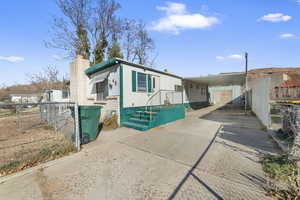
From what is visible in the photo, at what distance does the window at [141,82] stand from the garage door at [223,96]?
20175 millimetres

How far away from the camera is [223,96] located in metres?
23.7

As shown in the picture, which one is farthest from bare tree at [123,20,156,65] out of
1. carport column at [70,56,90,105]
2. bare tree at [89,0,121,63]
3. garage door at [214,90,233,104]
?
garage door at [214,90,233,104]

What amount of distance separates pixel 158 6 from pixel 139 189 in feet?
31.7

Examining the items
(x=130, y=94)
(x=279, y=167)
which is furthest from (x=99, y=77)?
(x=279, y=167)

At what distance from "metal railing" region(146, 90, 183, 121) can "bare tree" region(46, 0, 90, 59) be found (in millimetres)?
9421

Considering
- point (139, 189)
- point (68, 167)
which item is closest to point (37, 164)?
point (68, 167)

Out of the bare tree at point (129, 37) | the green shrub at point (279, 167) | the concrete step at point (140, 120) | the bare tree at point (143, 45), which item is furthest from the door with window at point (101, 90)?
the bare tree at point (143, 45)

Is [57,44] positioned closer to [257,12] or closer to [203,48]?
[203,48]

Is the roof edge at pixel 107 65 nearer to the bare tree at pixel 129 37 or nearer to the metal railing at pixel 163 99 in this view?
the metal railing at pixel 163 99

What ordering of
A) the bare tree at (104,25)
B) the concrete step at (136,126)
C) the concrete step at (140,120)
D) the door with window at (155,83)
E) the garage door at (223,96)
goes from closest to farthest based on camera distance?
the concrete step at (136,126), the concrete step at (140,120), the door with window at (155,83), the bare tree at (104,25), the garage door at (223,96)

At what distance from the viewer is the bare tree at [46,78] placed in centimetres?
1827

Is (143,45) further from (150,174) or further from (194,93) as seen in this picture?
(150,174)

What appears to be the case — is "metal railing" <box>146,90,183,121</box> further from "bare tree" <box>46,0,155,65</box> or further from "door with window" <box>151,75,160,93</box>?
"bare tree" <box>46,0,155,65</box>

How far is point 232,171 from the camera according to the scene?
269cm
